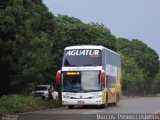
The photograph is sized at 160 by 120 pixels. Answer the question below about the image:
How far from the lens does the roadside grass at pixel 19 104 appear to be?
29827 mm

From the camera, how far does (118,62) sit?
4375 cm

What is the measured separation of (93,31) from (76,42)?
2969 mm

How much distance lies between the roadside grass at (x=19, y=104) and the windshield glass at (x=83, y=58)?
348 cm

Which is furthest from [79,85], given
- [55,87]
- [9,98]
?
[55,87]

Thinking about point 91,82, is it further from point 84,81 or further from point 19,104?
point 19,104

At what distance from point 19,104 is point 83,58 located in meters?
6.13

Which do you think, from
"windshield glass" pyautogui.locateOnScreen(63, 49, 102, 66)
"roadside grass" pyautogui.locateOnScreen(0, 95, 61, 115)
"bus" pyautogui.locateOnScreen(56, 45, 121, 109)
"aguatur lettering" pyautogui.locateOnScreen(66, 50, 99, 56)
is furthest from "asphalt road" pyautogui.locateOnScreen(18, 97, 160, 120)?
"aguatur lettering" pyautogui.locateOnScreen(66, 50, 99, 56)

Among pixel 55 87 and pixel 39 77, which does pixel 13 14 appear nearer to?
pixel 39 77

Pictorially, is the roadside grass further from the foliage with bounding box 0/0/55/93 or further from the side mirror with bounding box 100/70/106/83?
the side mirror with bounding box 100/70/106/83

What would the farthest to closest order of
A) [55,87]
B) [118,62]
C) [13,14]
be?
1. [55,87]
2. [118,62]
3. [13,14]

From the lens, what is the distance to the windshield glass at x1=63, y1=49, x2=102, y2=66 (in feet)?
115

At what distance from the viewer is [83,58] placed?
116 ft

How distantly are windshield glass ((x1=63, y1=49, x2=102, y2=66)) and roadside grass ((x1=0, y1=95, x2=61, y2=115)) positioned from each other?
137 inches

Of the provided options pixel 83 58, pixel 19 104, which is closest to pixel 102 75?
pixel 83 58
